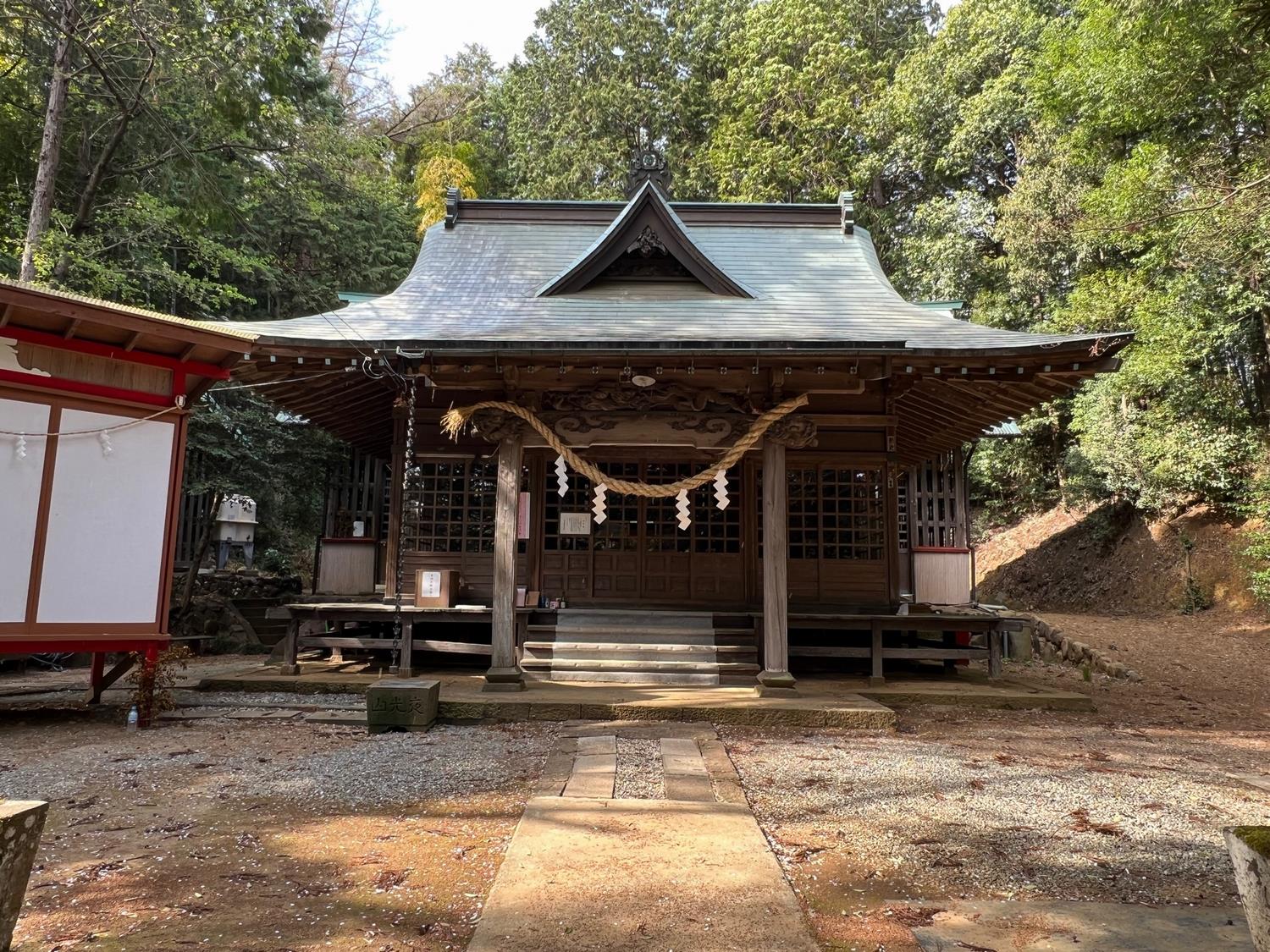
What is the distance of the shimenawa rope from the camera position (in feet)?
25.1

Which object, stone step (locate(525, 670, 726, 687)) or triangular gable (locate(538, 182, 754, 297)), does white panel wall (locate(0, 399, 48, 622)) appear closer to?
stone step (locate(525, 670, 726, 687))

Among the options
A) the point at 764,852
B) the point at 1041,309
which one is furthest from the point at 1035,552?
the point at 764,852

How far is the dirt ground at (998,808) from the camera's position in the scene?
10.7 ft

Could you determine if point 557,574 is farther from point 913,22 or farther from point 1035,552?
point 913,22

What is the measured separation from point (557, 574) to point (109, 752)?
5.20 m

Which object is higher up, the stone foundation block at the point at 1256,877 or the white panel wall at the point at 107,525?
the white panel wall at the point at 107,525

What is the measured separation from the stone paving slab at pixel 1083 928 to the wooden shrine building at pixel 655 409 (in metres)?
4.61

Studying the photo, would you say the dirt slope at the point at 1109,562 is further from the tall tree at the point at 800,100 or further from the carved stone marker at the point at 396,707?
the carved stone marker at the point at 396,707

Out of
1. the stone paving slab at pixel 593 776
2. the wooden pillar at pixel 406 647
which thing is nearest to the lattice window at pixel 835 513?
the wooden pillar at pixel 406 647

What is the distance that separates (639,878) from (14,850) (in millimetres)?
2163

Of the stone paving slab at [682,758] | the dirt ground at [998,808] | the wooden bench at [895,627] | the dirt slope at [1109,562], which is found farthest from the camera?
the dirt slope at [1109,562]

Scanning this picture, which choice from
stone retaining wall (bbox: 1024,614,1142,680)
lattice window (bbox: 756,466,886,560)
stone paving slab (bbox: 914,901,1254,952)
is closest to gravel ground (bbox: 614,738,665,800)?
stone paving slab (bbox: 914,901,1254,952)

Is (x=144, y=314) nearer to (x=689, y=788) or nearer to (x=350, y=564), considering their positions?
(x=689, y=788)

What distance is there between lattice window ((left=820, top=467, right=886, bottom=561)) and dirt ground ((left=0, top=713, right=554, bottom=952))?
5139 millimetres
